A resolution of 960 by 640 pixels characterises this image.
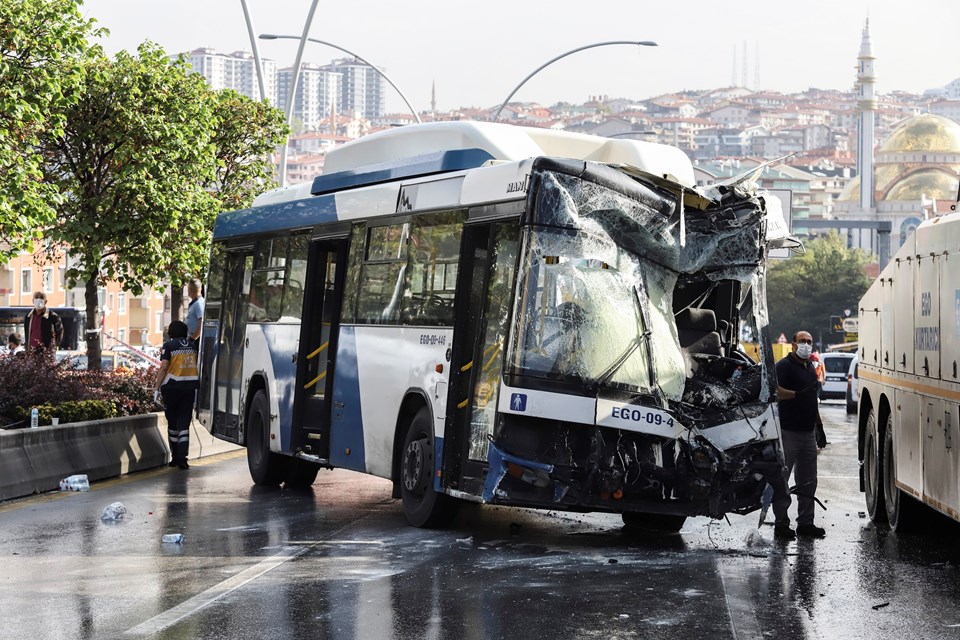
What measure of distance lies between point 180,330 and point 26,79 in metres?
3.41

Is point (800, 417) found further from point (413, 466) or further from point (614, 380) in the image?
point (413, 466)

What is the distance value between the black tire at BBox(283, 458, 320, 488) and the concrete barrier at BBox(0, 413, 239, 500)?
7.15ft

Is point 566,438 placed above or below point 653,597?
above

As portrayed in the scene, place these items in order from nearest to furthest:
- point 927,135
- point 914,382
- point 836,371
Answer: point 914,382 < point 836,371 < point 927,135

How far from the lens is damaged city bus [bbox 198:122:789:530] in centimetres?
1130

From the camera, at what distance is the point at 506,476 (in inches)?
446

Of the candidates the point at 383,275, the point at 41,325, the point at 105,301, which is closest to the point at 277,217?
the point at 383,275

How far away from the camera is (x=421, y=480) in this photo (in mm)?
12844

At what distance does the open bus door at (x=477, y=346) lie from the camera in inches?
460

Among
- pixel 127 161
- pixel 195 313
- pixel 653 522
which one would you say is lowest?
pixel 653 522

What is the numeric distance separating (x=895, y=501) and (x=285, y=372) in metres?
6.13

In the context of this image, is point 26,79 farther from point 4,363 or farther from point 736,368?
point 736,368

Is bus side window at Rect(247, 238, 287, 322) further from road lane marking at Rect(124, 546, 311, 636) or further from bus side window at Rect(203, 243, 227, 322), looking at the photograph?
road lane marking at Rect(124, 546, 311, 636)

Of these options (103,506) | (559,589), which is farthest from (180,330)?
(559,589)
